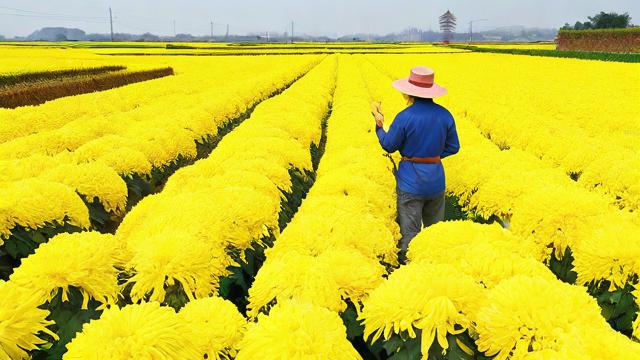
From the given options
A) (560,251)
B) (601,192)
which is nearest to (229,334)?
(560,251)

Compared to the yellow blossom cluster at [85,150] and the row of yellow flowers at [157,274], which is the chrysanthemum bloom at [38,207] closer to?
the yellow blossom cluster at [85,150]

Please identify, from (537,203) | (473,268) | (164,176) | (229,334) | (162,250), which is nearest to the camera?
(229,334)

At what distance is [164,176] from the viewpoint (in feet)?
22.0

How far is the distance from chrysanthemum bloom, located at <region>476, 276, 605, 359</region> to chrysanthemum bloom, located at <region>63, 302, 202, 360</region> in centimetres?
114

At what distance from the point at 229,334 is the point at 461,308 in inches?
38.7

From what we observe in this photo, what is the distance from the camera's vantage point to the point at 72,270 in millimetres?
2217

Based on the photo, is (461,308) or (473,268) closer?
(461,308)

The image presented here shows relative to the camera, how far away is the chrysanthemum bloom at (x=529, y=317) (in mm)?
1650

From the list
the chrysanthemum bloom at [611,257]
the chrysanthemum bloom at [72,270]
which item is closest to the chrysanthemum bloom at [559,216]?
the chrysanthemum bloom at [611,257]

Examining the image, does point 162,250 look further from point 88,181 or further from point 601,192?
point 601,192

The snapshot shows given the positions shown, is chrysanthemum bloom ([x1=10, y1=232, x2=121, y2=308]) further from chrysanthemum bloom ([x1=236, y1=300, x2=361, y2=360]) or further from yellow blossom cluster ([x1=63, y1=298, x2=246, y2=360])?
chrysanthemum bloom ([x1=236, y1=300, x2=361, y2=360])

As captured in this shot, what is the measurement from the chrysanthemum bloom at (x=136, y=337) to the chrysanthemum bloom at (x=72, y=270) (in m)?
0.62

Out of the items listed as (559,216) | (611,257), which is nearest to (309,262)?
(611,257)

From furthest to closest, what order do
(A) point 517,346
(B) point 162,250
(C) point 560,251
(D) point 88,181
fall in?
(D) point 88,181
(C) point 560,251
(B) point 162,250
(A) point 517,346
